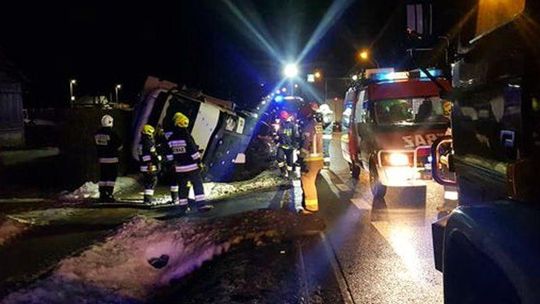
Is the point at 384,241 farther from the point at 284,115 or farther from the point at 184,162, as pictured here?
the point at 284,115

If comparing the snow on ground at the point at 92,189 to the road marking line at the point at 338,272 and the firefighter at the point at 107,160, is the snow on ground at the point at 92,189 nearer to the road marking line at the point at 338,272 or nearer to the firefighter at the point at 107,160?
the firefighter at the point at 107,160

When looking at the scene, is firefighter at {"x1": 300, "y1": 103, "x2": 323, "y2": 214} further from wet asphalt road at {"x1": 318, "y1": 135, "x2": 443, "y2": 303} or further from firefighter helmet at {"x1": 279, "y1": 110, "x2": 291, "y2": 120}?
firefighter helmet at {"x1": 279, "y1": 110, "x2": 291, "y2": 120}

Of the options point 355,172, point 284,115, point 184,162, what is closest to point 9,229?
point 184,162

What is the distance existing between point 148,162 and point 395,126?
4615 millimetres

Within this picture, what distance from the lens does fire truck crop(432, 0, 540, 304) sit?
2.22 meters

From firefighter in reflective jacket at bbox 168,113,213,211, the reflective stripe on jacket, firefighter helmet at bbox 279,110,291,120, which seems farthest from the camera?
firefighter helmet at bbox 279,110,291,120

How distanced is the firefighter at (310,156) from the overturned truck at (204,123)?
14.7ft

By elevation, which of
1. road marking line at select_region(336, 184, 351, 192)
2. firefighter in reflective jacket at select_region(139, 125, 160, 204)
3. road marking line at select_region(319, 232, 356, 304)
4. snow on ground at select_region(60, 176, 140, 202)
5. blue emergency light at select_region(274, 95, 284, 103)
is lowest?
road marking line at select_region(319, 232, 356, 304)

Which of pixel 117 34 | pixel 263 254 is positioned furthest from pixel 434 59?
pixel 117 34

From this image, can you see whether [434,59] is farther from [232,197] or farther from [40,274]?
[232,197]

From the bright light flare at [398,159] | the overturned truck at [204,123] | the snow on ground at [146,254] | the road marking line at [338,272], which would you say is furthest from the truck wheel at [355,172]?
the road marking line at [338,272]

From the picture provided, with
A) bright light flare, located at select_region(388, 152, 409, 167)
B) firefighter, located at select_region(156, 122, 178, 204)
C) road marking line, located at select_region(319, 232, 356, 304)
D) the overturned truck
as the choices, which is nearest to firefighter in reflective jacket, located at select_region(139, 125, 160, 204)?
firefighter, located at select_region(156, 122, 178, 204)

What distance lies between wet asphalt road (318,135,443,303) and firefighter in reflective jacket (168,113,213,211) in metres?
2.10

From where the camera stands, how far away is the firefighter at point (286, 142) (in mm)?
14250
